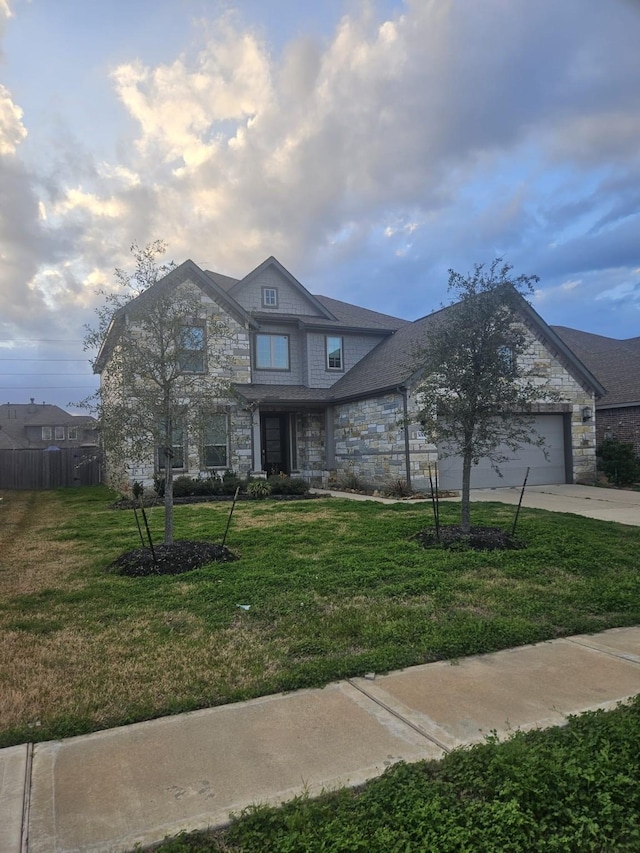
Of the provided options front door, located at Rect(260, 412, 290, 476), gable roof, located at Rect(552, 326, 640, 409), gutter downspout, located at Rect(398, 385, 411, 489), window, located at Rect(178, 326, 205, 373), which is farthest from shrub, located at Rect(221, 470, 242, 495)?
gable roof, located at Rect(552, 326, 640, 409)

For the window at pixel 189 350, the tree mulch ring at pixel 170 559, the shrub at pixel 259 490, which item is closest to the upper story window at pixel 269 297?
the shrub at pixel 259 490

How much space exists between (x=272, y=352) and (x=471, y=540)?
507 inches

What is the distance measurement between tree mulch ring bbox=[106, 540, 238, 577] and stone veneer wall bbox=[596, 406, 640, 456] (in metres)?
16.0

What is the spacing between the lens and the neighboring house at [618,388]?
62.8 feet

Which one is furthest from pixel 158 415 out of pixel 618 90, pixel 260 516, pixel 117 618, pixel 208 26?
pixel 208 26

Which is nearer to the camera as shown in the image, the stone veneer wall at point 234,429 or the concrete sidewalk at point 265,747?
the concrete sidewalk at point 265,747

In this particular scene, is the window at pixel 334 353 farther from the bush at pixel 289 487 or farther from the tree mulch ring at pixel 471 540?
the tree mulch ring at pixel 471 540

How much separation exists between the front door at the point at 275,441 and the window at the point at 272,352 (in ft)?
5.50

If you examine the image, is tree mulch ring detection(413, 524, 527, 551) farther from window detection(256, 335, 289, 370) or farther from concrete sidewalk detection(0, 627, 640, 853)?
window detection(256, 335, 289, 370)

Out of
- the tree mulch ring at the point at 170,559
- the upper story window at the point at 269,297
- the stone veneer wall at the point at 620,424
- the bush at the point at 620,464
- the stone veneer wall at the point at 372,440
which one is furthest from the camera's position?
the upper story window at the point at 269,297

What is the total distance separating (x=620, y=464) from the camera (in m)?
17.3

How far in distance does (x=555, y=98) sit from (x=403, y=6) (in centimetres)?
378

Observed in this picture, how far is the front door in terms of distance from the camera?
19.5m

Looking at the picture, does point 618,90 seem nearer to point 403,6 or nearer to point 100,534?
point 403,6
